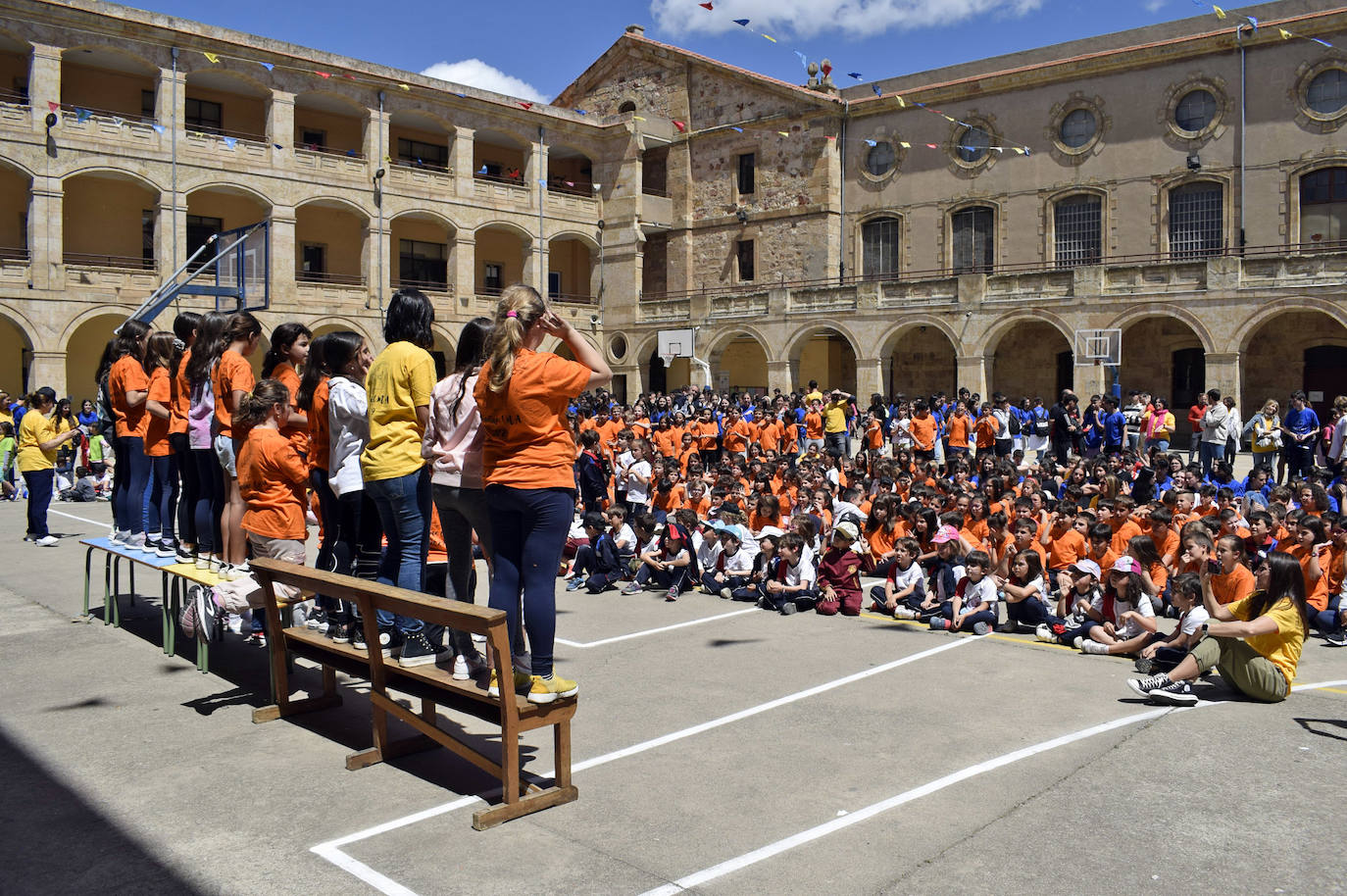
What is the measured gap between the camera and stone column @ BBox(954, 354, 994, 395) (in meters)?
31.5

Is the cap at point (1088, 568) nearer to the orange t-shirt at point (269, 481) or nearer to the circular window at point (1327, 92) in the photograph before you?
the orange t-shirt at point (269, 481)

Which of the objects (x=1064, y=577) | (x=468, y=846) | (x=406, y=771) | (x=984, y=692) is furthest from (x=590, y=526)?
(x=468, y=846)

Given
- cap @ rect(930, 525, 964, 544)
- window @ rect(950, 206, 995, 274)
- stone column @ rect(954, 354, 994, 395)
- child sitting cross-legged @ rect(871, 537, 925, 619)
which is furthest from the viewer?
window @ rect(950, 206, 995, 274)

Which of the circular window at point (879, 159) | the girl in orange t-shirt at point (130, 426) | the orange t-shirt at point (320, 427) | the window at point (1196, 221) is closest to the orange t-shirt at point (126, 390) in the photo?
the girl in orange t-shirt at point (130, 426)

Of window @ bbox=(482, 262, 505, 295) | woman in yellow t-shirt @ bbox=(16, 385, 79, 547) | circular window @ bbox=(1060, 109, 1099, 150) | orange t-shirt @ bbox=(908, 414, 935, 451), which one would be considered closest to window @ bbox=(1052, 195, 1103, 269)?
circular window @ bbox=(1060, 109, 1099, 150)

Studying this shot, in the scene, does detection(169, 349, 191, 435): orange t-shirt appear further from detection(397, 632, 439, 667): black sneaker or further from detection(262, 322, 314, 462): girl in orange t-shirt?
detection(397, 632, 439, 667): black sneaker

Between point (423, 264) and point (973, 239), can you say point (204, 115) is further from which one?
point (973, 239)

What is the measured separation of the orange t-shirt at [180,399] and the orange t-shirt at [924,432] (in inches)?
559

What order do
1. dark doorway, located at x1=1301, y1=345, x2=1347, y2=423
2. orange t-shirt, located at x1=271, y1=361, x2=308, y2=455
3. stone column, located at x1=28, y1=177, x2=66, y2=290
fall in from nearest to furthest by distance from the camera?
orange t-shirt, located at x1=271, y1=361, x2=308, y2=455
stone column, located at x1=28, y1=177, x2=66, y2=290
dark doorway, located at x1=1301, y1=345, x2=1347, y2=423

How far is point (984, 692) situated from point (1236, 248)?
89.0 ft

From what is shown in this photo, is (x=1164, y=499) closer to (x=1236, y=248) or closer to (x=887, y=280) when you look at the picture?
(x=1236, y=248)

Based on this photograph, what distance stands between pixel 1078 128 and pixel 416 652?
31.8 m

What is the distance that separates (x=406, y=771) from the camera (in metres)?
5.46

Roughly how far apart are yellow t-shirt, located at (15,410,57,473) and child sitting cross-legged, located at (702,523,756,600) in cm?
862
